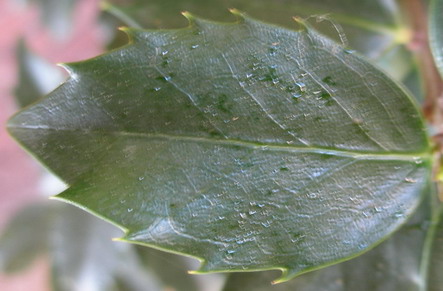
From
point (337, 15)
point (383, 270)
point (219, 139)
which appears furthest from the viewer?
point (337, 15)

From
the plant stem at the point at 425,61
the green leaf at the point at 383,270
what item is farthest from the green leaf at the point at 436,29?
the green leaf at the point at 383,270

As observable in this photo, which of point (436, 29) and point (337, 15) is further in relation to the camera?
point (337, 15)

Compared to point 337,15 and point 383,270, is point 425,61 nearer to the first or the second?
point 337,15

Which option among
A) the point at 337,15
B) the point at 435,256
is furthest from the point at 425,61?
the point at 435,256

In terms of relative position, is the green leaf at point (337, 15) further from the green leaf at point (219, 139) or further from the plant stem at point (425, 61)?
the green leaf at point (219, 139)

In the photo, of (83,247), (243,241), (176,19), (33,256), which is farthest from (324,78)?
(33,256)

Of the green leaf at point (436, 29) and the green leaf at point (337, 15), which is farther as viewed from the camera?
the green leaf at point (337, 15)
